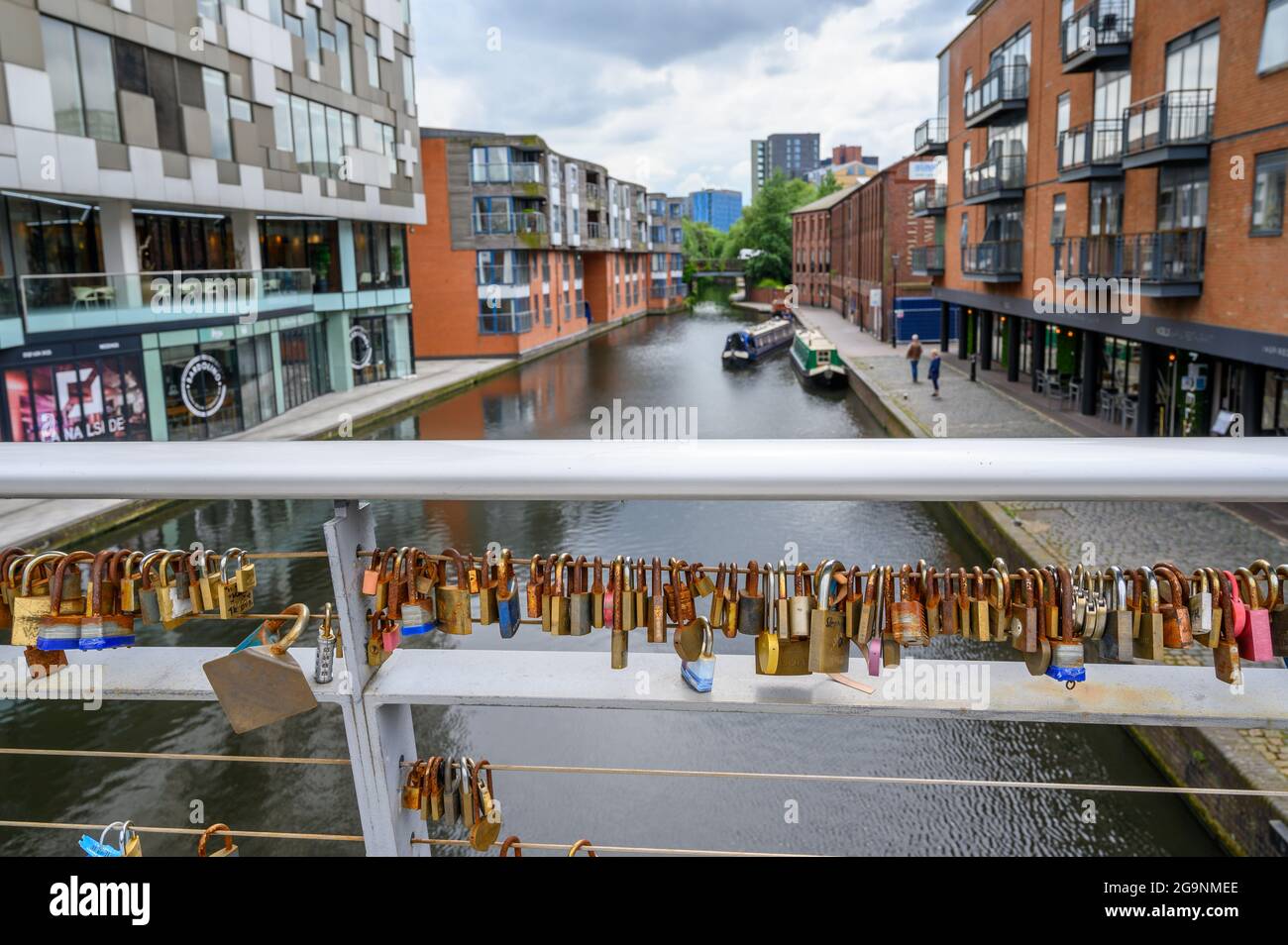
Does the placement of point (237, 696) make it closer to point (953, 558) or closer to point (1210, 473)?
point (1210, 473)

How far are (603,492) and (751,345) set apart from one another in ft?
143

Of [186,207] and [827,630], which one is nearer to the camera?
[827,630]

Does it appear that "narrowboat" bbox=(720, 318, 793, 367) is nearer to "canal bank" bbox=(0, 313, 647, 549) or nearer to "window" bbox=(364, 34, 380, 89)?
"canal bank" bbox=(0, 313, 647, 549)

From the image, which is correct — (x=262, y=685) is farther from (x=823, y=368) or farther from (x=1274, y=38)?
(x=823, y=368)

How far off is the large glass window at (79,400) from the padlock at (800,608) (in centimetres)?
1808

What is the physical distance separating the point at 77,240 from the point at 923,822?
1974cm

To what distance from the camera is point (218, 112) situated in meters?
23.5

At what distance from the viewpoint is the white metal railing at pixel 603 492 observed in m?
1.66

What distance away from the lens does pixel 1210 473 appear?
1615 mm

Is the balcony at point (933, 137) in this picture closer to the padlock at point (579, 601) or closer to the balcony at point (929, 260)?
the balcony at point (929, 260)

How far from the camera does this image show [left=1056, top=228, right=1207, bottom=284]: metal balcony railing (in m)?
16.5

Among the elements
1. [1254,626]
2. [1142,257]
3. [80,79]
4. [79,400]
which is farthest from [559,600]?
Answer: [80,79]

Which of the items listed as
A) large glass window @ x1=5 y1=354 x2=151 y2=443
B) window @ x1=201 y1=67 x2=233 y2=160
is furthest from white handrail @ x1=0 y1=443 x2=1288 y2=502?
window @ x1=201 y1=67 x2=233 y2=160

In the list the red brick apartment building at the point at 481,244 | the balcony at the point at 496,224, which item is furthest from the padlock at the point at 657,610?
the balcony at the point at 496,224
